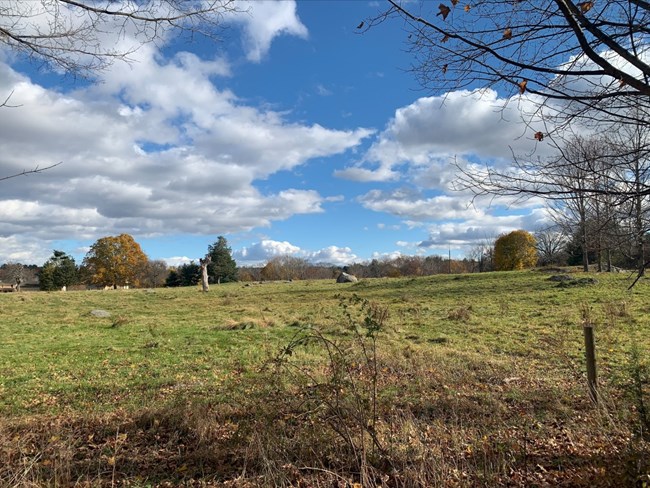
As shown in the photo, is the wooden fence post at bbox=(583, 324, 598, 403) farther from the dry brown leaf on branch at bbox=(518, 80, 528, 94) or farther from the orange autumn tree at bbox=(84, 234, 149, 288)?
the orange autumn tree at bbox=(84, 234, 149, 288)

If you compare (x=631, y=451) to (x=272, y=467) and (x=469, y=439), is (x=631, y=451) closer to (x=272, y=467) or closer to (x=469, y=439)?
(x=469, y=439)

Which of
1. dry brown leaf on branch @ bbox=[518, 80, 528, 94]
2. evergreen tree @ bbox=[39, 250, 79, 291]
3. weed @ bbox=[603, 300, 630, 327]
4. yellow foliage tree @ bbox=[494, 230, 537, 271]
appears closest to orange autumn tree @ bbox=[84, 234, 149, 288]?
evergreen tree @ bbox=[39, 250, 79, 291]

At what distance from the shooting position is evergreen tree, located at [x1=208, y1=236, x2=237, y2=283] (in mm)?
63241

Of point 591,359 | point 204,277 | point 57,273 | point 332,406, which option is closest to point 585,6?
point 332,406

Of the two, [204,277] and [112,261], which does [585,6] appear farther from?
[112,261]

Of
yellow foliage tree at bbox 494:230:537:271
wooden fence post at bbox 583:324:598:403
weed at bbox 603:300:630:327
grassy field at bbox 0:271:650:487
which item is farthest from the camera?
yellow foliage tree at bbox 494:230:537:271

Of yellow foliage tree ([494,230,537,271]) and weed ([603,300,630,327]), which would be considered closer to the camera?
weed ([603,300,630,327])

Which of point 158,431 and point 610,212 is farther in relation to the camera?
point 158,431

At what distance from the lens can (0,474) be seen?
13.8ft

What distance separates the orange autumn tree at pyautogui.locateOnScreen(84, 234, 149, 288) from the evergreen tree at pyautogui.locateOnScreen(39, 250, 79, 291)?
3.51 m

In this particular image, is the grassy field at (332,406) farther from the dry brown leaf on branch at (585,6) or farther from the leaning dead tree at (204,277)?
the leaning dead tree at (204,277)

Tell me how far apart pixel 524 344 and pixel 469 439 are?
286 inches

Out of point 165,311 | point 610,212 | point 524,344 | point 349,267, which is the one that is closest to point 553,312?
point 524,344

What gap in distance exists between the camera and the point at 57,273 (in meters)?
62.8
